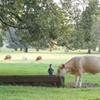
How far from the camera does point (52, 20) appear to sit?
758 inches

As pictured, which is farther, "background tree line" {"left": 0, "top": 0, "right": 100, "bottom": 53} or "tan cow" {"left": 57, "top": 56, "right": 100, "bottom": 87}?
"background tree line" {"left": 0, "top": 0, "right": 100, "bottom": 53}

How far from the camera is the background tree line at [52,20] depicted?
1834 centimetres

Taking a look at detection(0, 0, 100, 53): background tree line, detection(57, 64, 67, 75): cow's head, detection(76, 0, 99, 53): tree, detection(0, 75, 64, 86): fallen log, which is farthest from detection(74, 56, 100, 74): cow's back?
detection(76, 0, 99, 53): tree

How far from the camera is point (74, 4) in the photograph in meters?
22.4

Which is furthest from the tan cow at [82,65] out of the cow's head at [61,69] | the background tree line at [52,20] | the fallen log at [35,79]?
the background tree line at [52,20]

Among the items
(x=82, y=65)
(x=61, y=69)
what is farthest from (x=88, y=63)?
(x=61, y=69)

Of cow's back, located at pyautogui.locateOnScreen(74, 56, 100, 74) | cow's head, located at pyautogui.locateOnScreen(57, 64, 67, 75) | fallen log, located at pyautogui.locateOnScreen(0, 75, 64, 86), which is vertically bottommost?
fallen log, located at pyautogui.locateOnScreen(0, 75, 64, 86)

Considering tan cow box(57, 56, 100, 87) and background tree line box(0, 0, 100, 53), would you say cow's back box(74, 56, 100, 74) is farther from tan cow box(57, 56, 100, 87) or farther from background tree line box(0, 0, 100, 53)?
background tree line box(0, 0, 100, 53)

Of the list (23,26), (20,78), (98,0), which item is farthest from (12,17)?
(20,78)

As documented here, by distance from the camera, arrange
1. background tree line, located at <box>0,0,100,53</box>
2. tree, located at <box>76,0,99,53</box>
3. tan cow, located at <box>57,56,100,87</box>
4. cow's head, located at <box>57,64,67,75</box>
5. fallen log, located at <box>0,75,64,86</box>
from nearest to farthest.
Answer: fallen log, located at <box>0,75,64,86</box>
tan cow, located at <box>57,56,100,87</box>
cow's head, located at <box>57,64,67,75</box>
background tree line, located at <box>0,0,100,53</box>
tree, located at <box>76,0,99,53</box>

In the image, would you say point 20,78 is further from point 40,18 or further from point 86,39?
point 86,39

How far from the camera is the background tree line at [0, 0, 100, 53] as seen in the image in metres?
18.3

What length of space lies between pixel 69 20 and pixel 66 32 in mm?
2231

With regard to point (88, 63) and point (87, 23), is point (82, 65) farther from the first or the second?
point (87, 23)
